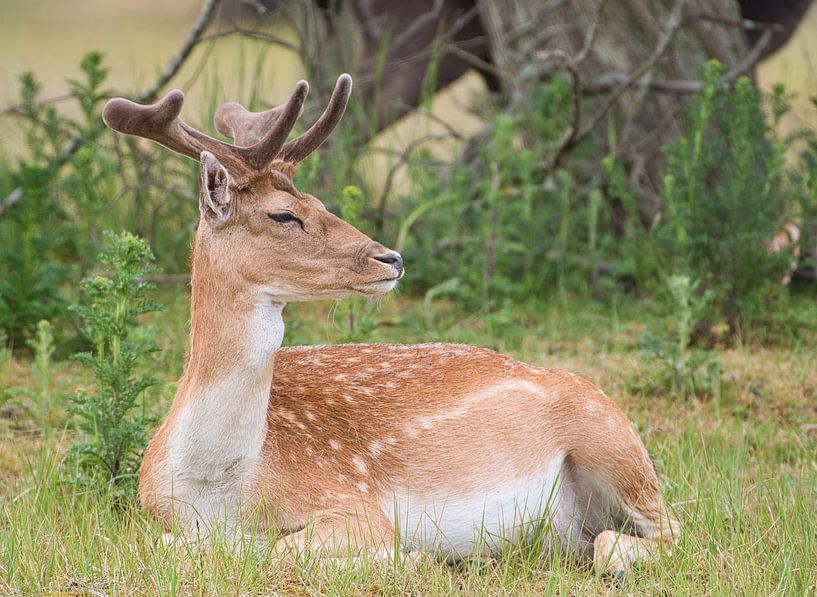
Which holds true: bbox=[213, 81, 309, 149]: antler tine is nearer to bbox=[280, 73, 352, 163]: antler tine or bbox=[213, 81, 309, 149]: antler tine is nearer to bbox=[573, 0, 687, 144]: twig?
bbox=[280, 73, 352, 163]: antler tine

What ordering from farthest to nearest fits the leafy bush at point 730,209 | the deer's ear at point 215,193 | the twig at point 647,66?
the twig at point 647,66
the leafy bush at point 730,209
the deer's ear at point 215,193

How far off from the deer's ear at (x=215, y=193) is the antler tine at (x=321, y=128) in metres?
0.44

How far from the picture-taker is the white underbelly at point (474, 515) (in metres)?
4.61

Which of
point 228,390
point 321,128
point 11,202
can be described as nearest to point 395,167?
point 11,202

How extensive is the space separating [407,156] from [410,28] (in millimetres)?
1940

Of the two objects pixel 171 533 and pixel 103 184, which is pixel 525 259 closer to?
pixel 103 184

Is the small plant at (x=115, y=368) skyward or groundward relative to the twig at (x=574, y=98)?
groundward

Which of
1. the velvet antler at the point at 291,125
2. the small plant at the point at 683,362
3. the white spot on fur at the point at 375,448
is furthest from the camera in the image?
the small plant at the point at 683,362

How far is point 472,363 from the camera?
16.8ft

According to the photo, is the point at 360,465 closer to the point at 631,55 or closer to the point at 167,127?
the point at 167,127

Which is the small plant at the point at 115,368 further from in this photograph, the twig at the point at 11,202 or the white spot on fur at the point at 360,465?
the twig at the point at 11,202

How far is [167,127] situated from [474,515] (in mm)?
1870

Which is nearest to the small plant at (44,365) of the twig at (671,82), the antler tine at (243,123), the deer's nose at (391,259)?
the antler tine at (243,123)

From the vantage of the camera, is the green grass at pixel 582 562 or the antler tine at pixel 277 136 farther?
the antler tine at pixel 277 136
